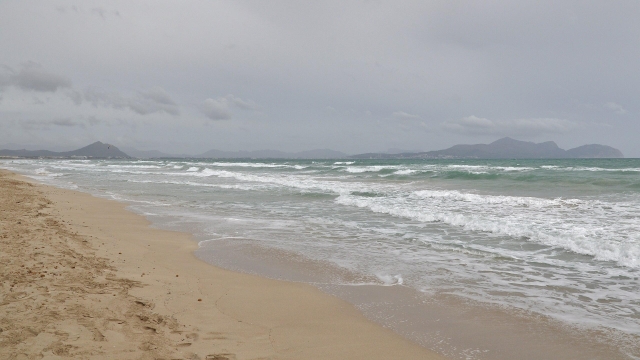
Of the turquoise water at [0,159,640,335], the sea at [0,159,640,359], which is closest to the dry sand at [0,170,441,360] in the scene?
the sea at [0,159,640,359]

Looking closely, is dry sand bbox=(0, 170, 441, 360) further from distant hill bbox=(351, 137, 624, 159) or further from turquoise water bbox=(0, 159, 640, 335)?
distant hill bbox=(351, 137, 624, 159)

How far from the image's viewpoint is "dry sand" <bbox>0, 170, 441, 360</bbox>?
11.2 feet

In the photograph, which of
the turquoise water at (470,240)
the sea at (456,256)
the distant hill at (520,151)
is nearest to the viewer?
the sea at (456,256)

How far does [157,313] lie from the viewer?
423 cm

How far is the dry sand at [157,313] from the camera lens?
341 cm

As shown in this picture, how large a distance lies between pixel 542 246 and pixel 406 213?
15.0 feet

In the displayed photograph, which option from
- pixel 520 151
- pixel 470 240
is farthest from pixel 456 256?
pixel 520 151

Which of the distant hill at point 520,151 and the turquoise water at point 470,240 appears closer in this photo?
the turquoise water at point 470,240

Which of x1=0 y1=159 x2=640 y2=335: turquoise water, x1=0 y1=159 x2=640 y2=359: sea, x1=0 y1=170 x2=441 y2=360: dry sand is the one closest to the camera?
x1=0 y1=170 x2=441 y2=360: dry sand

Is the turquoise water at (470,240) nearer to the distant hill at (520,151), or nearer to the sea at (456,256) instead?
the sea at (456,256)

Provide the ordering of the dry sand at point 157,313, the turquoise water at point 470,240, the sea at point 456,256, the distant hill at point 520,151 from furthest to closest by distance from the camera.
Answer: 1. the distant hill at point 520,151
2. the turquoise water at point 470,240
3. the sea at point 456,256
4. the dry sand at point 157,313

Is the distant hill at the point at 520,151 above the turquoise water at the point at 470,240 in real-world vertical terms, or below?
above

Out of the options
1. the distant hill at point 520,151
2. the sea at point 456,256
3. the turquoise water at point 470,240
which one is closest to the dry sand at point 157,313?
the sea at point 456,256

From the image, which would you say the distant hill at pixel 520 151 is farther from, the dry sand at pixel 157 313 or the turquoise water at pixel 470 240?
the dry sand at pixel 157 313
